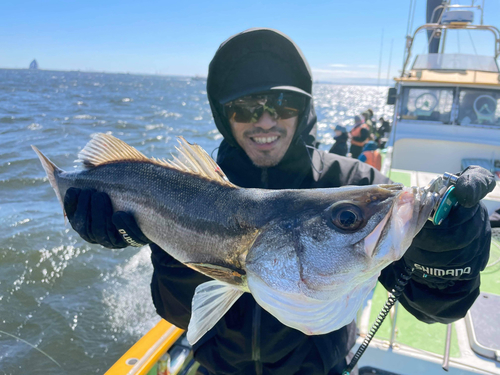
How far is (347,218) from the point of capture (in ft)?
4.66

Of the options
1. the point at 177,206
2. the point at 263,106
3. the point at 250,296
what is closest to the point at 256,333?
the point at 250,296

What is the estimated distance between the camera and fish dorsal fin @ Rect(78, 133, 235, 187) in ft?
6.45

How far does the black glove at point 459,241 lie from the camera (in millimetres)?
1472

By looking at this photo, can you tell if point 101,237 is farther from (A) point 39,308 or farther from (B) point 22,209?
(B) point 22,209

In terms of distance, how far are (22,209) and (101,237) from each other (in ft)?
29.3

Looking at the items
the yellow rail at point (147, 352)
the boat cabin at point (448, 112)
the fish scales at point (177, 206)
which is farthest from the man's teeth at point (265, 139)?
the boat cabin at point (448, 112)

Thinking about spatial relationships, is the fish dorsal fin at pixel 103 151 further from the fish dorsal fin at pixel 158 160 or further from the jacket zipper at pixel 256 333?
the jacket zipper at pixel 256 333

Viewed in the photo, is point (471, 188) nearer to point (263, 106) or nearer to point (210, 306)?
point (210, 306)

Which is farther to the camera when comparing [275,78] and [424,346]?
[424,346]

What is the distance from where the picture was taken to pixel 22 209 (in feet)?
30.8

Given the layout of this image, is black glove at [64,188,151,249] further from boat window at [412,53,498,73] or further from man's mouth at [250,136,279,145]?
boat window at [412,53,498,73]

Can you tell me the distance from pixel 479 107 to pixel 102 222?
31.7ft

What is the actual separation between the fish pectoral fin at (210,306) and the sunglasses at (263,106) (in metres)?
1.30

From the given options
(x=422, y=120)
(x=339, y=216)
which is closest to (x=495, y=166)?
(x=422, y=120)
